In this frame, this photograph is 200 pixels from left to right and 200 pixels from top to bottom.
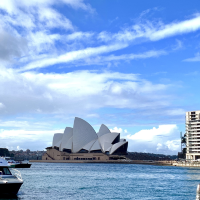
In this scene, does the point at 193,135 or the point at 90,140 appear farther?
the point at 90,140

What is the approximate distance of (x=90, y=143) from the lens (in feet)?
376

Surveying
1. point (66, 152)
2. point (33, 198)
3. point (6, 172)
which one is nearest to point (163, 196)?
point (33, 198)

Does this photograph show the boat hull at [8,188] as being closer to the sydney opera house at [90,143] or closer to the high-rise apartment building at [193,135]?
the high-rise apartment building at [193,135]

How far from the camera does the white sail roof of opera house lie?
11156 centimetres

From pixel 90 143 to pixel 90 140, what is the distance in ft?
3.81

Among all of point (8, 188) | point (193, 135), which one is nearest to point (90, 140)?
point (193, 135)

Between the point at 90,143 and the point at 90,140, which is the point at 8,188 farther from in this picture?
the point at 90,143

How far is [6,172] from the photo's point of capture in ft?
66.0

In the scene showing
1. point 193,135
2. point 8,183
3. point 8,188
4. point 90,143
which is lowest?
point 8,188

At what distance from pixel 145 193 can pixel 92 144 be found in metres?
91.4

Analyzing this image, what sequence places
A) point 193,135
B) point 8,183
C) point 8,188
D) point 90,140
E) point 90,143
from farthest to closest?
1. point 90,143
2. point 90,140
3. point 193,135
4. point 8,188
5. point 8,183

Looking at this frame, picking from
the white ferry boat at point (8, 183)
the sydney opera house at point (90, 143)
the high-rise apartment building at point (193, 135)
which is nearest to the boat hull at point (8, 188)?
the white ferry boat at point (8, 183)

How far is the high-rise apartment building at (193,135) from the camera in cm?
10238

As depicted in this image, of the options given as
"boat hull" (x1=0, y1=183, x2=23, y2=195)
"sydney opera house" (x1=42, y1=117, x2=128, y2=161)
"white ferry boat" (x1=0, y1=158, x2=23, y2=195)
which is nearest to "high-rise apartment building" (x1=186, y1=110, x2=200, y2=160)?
"sydney opera house" (x1=42, y1=117, x2=128, y2=161)
